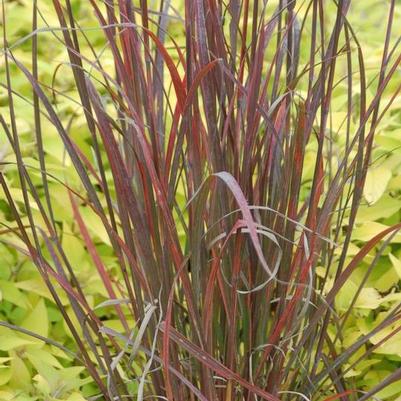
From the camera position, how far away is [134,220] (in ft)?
3.00

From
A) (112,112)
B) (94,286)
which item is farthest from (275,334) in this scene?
(112,112)

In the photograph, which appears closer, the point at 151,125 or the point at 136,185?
the point at 151,125

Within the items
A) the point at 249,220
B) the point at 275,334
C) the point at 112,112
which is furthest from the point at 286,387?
the point at 112,112

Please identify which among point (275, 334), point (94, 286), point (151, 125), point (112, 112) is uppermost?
point (151, 125)

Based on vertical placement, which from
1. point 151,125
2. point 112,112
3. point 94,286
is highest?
point 151,125

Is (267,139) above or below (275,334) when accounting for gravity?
above

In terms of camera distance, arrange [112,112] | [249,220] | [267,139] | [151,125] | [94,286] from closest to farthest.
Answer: [249,220], [151,125], [267,139], [94,286], [112,112]

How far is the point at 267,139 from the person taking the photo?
99 centimetres

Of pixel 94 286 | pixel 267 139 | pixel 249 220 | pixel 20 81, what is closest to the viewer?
pixel 249 220

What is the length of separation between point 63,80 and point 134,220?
105 cm

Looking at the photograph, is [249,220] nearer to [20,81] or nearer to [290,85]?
[290,85]

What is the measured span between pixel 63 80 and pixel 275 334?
1.12 m

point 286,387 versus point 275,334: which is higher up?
point 275,334

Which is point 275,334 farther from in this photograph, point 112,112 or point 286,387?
point 112,112
